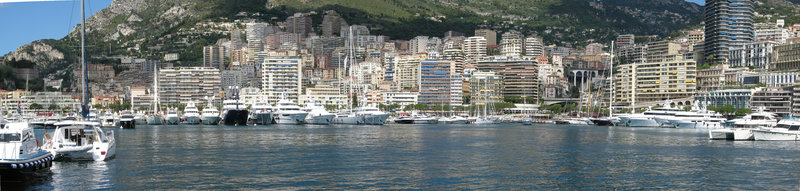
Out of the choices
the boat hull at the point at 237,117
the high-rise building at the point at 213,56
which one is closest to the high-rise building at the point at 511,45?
the high-rise building at the point at 213,56

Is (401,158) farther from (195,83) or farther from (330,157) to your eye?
(195,83)

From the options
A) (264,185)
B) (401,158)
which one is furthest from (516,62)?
(264,185)

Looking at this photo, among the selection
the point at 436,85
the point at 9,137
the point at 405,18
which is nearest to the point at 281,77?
the point at 436,85

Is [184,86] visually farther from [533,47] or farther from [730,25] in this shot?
[730,25]

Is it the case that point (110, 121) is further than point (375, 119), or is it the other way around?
point (375, 119)

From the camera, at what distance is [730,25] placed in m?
95.3

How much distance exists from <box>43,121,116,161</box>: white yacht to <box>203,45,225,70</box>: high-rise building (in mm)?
111729

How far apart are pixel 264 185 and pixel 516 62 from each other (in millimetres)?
96149

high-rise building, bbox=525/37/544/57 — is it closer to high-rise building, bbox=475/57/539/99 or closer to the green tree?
high-rise building, bbox=475/57/539/99

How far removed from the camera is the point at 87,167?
749 inches

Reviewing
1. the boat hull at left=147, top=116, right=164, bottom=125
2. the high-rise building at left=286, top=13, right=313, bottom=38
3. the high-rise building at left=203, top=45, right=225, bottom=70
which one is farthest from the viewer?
the high-rise building at left=286, top=13, right=313, bottom=38

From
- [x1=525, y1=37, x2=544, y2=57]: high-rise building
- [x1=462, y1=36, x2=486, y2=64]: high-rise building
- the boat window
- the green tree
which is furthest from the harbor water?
[x1=525, y1=37, x2=544, y2=57]: high-rise building

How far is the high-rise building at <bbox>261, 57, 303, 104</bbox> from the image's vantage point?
95.2m

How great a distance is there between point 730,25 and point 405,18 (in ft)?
247
